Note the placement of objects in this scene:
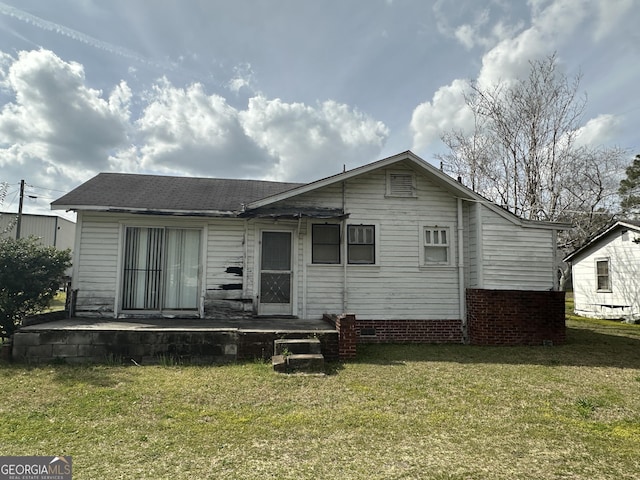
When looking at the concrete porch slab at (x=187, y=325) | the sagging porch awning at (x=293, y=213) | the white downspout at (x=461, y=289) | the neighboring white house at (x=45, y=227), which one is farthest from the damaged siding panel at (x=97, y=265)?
the neighboring white house at (x=45, y=227)

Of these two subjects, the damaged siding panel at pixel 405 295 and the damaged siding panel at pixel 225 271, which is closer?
the damaged siding panel at pixel 225 271

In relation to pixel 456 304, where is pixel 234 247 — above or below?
above

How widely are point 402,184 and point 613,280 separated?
1207 cm

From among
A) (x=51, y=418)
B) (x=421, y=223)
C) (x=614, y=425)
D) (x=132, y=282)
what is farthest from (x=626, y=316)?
(x=51, y=418)

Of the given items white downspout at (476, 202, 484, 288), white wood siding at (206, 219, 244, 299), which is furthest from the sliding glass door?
white downspout at (476, 202, 484, 288)

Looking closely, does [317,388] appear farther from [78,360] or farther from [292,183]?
[292,183]

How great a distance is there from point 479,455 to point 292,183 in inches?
392

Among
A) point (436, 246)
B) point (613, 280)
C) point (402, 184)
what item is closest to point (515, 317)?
point (436, 246)

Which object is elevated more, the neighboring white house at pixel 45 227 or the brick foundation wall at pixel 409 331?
the neighboring white house at pixel 45 227

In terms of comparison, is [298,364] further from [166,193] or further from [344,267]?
[166,193]

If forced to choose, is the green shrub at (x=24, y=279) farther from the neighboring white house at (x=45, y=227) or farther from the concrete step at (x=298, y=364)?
the neighboring white house at (x=45, y=227)

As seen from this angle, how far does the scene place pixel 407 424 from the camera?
4.39m

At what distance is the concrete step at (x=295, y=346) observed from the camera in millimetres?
6902

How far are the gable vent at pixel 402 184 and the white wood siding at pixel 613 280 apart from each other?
10.8 meters
